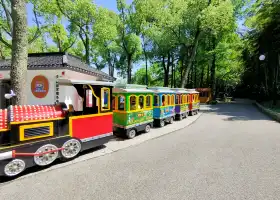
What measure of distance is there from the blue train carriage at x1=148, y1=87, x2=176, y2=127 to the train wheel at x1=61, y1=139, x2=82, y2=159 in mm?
5907

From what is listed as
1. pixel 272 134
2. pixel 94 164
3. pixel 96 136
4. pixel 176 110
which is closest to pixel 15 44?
pixel 96 136

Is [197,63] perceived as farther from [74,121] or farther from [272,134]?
[74,121]

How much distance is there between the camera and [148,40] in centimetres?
2833

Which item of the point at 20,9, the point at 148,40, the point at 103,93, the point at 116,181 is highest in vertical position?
the point at 148,40

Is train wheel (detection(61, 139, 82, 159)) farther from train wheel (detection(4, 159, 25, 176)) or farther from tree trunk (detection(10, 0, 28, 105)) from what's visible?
tree trunk (detection(10, 0, 28, 105))

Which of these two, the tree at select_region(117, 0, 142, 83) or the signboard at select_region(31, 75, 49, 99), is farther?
the tree at select_region(117, 0, 142, 83)

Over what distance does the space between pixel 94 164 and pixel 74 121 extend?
1442 mm

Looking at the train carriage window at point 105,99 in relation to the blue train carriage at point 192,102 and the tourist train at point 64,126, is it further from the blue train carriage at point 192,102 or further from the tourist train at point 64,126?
the blue train carriage at point 192,102

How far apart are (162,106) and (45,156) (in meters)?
7.30

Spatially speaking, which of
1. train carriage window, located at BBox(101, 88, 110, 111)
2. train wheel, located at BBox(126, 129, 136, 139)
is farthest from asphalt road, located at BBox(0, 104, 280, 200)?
train carriage window, located at BBox(101, 88, 110, 111)

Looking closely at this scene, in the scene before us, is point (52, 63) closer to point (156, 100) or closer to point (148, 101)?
point (148, 101)

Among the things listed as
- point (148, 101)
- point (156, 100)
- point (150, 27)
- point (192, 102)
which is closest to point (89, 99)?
point (148, 101)

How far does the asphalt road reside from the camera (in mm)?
3590

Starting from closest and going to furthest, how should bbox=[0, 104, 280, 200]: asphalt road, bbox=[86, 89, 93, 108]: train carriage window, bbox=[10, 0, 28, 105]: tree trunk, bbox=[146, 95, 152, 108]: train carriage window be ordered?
bbox=[0, 104, 280, 200]: asphalt road
bbox=[10, 0, 28, 105]: tree trunk
bbox=[86, 89, 93, 108]: train carriage window
bbox=[146, 95, 152, 108]: train carriage window
